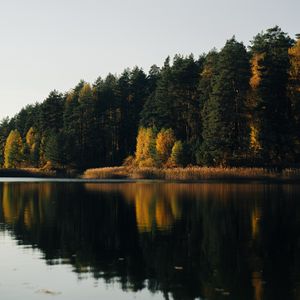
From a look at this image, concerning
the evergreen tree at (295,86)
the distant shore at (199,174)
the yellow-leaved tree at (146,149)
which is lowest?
the distant shore at (199,174)

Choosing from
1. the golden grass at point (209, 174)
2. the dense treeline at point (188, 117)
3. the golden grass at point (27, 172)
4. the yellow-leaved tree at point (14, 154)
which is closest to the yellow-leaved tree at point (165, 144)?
the dense treeline at point (188, 117)

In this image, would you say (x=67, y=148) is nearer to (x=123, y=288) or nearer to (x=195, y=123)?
(x=195, y=123)

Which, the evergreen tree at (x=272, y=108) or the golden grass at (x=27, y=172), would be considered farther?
the golden grass at (x=27, y=172)

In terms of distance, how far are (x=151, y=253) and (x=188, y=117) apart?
100089 mm

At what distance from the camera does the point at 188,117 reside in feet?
394

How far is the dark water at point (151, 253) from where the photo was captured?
50.5 ft

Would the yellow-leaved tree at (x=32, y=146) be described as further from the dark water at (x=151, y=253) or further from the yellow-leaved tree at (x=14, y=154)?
the dark water at (x=151, y=253)

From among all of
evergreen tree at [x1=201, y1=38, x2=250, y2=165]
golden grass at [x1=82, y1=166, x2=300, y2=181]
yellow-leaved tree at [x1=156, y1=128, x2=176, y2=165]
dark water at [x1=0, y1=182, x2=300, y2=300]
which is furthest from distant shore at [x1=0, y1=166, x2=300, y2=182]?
dark water at [x1=0, y1=182, x2=300, y2=300]

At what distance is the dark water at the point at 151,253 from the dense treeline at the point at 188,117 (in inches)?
2359

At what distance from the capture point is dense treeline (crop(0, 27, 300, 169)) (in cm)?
9756

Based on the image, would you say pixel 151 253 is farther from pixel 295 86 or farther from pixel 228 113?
pixel 295 86

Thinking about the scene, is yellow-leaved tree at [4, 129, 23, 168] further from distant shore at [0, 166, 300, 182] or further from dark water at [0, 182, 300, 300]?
dark water at [0, 182, 300, 300]

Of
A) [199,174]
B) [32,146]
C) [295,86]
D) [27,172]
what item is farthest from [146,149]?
[32,146]

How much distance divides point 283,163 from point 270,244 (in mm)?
72671
